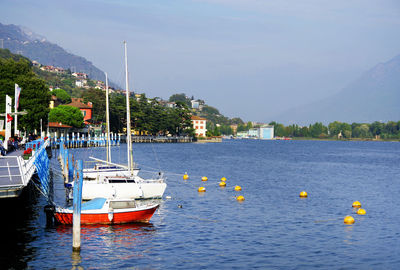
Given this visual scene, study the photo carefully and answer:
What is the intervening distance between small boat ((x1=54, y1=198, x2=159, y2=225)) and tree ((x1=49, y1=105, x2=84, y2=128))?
11786 centimetres

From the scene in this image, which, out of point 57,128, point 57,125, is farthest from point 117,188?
point 57,128

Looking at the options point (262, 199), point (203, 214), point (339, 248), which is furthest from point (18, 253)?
point (262, 199)

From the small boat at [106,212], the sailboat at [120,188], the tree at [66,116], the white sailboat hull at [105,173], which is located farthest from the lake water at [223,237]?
the tree at [66,116]

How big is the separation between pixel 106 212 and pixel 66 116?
121624 mm

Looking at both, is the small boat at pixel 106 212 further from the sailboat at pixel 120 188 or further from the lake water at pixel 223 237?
the sailboat at pixel 120 188

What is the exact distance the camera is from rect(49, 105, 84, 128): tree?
483 feet

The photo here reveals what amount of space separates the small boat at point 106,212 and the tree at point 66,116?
11786cm

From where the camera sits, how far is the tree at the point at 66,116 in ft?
483

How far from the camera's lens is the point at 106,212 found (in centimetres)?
3406

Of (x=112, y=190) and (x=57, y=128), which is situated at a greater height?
(x=57, y=128)

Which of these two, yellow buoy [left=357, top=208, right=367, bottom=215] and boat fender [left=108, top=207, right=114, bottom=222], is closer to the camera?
boat fender [left=108, top=207, right=114, bottom=222]

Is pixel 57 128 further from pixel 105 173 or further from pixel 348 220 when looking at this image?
pixel 348 220

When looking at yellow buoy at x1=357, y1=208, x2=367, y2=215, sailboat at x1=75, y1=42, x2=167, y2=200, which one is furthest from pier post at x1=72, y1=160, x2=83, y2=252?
yellow buoy at x1=357, y1=208, x2=367, y2=215

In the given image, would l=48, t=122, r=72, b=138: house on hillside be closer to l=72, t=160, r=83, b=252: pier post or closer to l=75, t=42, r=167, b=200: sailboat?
l=75, t=42, r=167, b=200: sailboat
